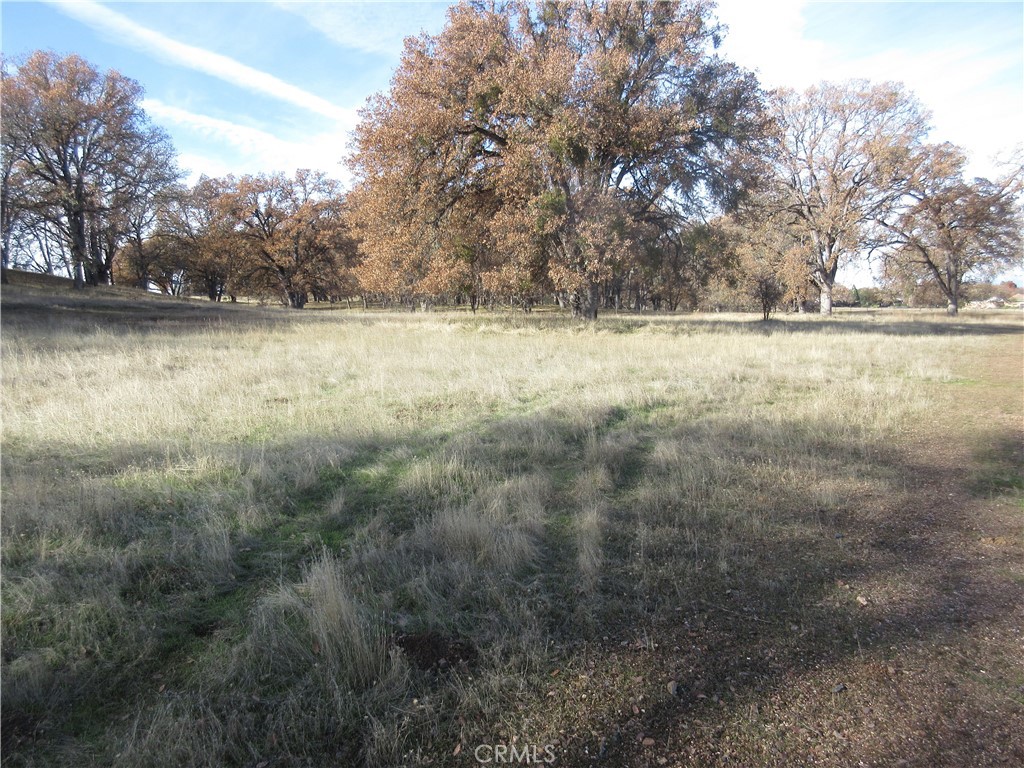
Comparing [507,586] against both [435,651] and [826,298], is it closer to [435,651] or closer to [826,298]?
[435,651]

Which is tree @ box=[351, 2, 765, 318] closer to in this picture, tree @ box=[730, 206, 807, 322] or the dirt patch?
tree @ box=[730, 206, 807, 322]

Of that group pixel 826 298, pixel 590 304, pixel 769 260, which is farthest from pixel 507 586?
pixel 826 298

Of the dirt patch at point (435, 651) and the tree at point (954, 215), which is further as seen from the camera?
the tree at point (954, 215)

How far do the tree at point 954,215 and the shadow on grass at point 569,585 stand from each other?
35.2 meters

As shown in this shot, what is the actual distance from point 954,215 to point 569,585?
41.6 metres

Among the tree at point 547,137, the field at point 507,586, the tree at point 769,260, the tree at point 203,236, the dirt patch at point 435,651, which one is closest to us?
the field at point 507,586

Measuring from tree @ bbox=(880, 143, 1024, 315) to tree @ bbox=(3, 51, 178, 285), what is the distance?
1921 inches

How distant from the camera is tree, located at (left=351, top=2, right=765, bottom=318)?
1659cm

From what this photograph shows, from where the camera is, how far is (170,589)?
292cm

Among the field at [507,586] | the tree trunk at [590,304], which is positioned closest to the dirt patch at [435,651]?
the field at [507,586]

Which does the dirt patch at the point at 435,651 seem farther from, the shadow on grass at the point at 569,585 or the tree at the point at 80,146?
the tree at the point at 80,146


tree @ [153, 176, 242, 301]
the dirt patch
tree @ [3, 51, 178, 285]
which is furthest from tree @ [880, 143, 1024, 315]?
tree @ [153, 176, 242, 301]

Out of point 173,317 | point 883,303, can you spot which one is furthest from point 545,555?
point 883,303

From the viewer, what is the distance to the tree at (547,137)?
16.6 meters
